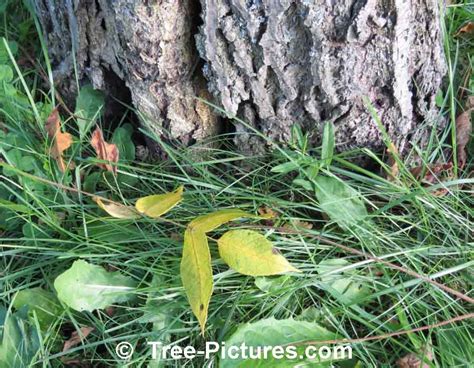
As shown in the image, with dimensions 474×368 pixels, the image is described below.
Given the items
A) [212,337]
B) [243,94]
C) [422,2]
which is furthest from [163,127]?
[422,2]

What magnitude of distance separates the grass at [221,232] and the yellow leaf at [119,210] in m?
0.04

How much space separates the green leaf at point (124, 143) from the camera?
151 cm

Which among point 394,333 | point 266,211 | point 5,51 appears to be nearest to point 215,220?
point 266,211

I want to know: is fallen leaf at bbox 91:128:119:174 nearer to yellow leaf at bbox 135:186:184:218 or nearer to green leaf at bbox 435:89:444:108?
yellow leaf at bbox 135:186:184:218

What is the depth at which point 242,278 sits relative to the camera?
1301 mm

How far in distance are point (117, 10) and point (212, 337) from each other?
731 mm

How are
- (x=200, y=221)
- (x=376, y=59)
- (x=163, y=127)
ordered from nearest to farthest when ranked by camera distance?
(x=200, y=221) < (x=376, y=59) < (x=163, y=127)

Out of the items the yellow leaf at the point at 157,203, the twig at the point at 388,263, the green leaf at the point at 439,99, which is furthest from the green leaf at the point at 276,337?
the green leaf at the point at 439,99

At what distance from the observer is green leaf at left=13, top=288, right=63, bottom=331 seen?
4.36 feet

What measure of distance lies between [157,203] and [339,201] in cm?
41

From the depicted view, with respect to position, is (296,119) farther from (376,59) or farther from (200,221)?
(200,221)

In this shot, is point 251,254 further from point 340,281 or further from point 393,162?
point 393,162

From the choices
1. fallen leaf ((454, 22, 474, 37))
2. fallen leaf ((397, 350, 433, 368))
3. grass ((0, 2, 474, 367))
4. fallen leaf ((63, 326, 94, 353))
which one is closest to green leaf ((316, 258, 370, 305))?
grass ((0, 2, 474, 367))

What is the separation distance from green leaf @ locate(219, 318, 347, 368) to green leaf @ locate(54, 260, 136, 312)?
0.82 ft
